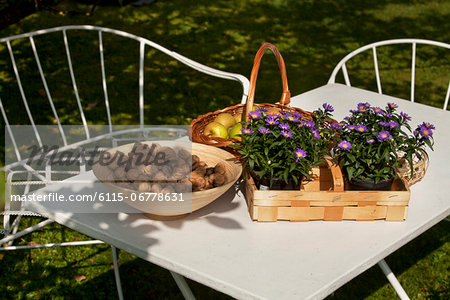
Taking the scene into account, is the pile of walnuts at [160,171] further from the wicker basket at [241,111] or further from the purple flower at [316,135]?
the purple flower at [316,135]

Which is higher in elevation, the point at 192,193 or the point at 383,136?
the point at 383,136

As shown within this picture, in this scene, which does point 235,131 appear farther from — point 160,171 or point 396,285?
point 396,285

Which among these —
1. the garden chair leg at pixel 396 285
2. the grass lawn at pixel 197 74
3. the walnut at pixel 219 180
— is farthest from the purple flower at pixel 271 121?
the grass lawn at pixel 197 74

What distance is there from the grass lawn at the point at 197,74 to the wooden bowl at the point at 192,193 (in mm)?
1318

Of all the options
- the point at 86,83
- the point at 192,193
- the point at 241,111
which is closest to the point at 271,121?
the point at 192,193

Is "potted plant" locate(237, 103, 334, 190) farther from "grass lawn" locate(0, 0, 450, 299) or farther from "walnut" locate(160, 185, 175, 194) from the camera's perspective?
"grass lawn" locate(0, 0, 450, 299)

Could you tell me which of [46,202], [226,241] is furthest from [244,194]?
[46,202]

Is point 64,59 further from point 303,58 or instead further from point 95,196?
point 95,196

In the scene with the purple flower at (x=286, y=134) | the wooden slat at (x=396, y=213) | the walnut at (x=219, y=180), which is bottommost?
the wooden slat at (x=396, y=213)

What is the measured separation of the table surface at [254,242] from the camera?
3.92 ft

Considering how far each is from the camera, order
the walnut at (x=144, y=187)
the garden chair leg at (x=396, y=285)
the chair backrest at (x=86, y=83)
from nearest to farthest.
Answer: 1. the walnut at (x=144, y=187)
2. the garden chair leg at (x=396, y=285)
3. the chair backrest at (x=86, y=83)

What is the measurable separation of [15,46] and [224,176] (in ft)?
16.0

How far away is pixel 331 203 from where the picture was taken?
4.62 ft

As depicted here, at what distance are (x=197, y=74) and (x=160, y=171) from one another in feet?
13.0
